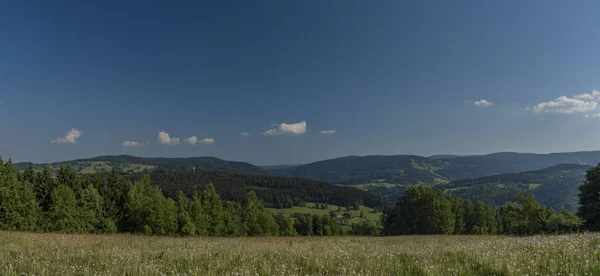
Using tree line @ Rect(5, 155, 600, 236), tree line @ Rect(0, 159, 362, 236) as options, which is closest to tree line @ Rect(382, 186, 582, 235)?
tree line @ Rect(5, 155, 600, 236)

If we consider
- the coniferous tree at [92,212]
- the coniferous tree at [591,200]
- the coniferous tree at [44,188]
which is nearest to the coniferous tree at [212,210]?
the coniferous tree at [92,212]

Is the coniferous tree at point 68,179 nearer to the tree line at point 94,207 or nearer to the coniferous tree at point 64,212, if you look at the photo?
the tree line at point 94,207

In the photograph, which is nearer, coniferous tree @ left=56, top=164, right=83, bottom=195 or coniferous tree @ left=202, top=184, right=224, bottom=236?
coniferous tree @ left=56, top=164, right=83, bottom=195

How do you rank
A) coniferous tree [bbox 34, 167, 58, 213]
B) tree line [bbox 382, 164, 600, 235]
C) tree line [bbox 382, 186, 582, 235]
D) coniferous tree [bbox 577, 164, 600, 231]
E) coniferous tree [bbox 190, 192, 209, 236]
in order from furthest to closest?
coniferous tree [bbox 190, 192, 209, 236], tree line [bbox 382, 186, 582, 235], coniferous tree [bbox 34, 167, 58, 213], tree line [bbox 382, 164, 600, 235], coniferous tree [bbox 577, 164, 600, 231]

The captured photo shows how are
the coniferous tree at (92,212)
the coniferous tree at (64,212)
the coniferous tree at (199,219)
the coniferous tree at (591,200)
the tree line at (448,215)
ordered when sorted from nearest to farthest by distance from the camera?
1. the coniferous tree at (591,200)
2. the coniferous tree at (64,212)
3. the coniferous tree at (92,212)
4. the tree line at (448,215)
5. the coniferous tree at (199,219)

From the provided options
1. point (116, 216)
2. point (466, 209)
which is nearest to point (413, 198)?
point (466, 209)

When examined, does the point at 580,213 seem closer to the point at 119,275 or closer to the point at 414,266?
the point at 414,266

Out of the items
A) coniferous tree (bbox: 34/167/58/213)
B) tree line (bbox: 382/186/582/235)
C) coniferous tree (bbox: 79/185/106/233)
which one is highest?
coniferous tree (bbox: 34/167/58/213)

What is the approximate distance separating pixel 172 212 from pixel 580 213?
65.8 m

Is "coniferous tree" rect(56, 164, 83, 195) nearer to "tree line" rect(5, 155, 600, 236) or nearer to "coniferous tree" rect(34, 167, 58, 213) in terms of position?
"tree line" rect(5, 155, 600, 236)

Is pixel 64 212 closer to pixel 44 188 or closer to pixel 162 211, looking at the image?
pixel 44 188

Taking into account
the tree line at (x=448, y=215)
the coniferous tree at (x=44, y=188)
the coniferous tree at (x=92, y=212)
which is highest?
the coniferous tree at (x=44, y=188)

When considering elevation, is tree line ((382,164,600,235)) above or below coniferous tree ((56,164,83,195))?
below

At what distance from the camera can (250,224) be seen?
7244 cm
